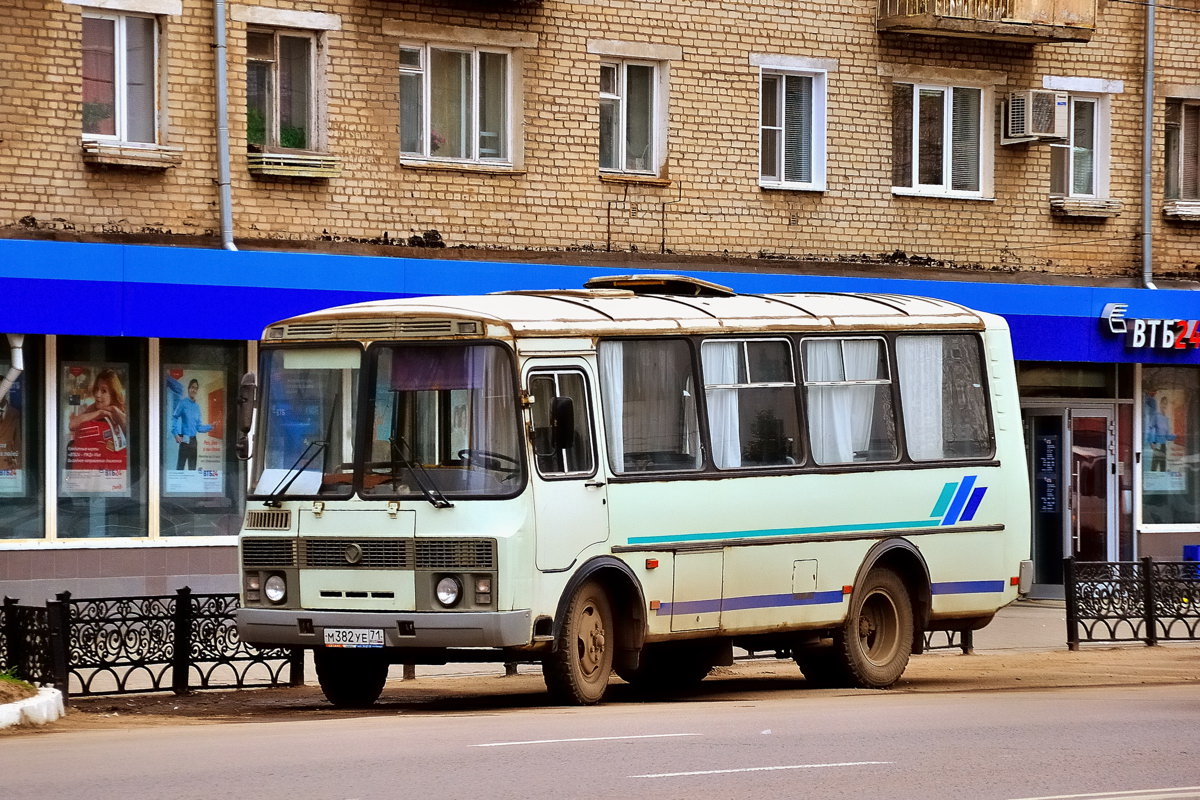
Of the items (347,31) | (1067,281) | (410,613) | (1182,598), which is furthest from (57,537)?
(1067,281)

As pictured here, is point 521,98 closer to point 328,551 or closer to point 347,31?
point 347,31

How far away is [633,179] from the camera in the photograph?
81.0ft

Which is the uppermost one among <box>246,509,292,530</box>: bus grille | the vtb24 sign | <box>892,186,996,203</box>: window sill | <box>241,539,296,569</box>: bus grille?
<box>892,186,996,203</box>: window sill

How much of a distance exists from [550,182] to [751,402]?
8245mm

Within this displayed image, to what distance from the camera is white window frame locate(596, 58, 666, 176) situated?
24.8 meters

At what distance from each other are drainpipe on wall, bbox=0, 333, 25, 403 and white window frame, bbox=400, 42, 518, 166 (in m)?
4.80

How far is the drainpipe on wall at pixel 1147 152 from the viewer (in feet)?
92.9

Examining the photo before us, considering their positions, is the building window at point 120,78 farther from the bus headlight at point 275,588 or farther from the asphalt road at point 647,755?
the asphalt road at point 647,755

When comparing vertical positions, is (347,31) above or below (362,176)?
above

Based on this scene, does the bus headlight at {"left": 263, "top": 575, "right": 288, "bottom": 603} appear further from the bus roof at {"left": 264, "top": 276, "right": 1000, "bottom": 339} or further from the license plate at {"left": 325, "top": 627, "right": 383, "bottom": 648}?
the bus roof at {"left": 264, "top": 276, "right": 1000, "bottom": 339}

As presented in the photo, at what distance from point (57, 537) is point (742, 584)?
7.98 meters

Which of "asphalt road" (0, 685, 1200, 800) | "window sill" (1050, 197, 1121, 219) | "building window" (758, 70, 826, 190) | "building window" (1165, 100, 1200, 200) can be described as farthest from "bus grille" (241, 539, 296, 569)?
"building window" (1165, 100, 1200, 200)

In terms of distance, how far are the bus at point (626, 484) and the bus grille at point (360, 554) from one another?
0.02 m

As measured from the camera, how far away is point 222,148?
71.4ft
